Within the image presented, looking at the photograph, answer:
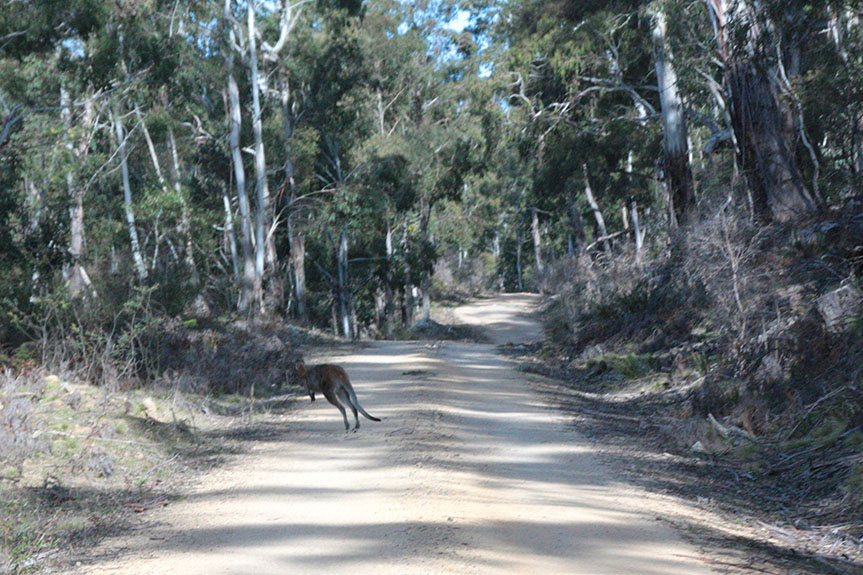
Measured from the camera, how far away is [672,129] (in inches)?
868

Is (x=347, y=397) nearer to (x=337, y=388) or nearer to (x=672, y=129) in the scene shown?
(x=337, y=388)

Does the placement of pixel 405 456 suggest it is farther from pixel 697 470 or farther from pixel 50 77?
pixel 50 77

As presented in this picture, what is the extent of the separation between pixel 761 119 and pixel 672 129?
21.8 ft

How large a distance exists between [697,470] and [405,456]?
2820mm

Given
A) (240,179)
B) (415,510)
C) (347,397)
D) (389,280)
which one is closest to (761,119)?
(347,397)

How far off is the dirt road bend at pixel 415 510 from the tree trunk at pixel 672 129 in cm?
1077

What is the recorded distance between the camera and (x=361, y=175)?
121 feet

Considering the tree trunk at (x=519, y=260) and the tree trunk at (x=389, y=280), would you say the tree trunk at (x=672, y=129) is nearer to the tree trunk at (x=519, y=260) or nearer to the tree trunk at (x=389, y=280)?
the tree trunk at (x=389, y=280)

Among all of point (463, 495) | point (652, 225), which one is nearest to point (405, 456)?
point (463, 495)

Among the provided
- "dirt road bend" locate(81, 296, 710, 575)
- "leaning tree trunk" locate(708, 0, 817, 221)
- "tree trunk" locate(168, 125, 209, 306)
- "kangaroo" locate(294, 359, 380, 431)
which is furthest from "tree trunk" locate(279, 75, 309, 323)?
"dirt road bend" locate(81, 296, 710, 575)

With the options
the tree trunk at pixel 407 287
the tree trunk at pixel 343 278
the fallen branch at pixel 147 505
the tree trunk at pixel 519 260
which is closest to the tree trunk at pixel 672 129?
the fallen branch at pixel 147 505

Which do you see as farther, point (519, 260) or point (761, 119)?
point (519, 260)

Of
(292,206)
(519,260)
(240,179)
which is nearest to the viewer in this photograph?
(240,179)

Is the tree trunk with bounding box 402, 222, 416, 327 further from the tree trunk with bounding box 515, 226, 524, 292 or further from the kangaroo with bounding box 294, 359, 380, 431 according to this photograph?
the kangaroo with bounding box 294, 359, 380, 431
